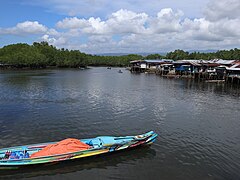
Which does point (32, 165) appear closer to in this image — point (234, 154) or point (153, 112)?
point (234, 154)

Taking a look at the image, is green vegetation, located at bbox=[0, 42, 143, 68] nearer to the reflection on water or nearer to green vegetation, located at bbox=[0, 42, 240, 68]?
green vegetation, located at bbox=[0, 42, 240, 68]

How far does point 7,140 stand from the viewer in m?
20.2

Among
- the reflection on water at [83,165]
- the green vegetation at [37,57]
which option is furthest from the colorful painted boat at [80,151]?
the green vegetation at [37,57]

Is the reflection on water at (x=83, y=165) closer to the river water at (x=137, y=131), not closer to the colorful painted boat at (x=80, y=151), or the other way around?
the river water at (x=137, y=131)

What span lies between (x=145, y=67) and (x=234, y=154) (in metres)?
108

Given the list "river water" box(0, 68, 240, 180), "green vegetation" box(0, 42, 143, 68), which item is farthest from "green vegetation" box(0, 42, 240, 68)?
"river water" box(0, 68, 240, 180)

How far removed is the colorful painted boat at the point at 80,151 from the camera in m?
15.1

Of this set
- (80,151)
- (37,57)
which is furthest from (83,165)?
(37,57)

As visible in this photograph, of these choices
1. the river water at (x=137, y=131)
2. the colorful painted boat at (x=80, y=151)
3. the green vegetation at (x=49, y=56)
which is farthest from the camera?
the green vegetation at (x=49, y=56)

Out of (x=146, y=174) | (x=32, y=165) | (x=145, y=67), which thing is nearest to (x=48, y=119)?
(x=32, y=165)

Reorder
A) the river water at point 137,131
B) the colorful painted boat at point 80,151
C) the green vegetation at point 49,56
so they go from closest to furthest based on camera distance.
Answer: the colorful painted boat at point 80,151 < the river water at point 137,131 < the green vegetation at point 49,56

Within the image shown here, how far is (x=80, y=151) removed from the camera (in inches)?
648

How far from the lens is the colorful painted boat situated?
15.1 metres

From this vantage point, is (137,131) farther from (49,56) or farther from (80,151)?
(49,56)
